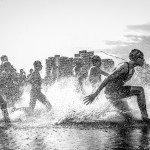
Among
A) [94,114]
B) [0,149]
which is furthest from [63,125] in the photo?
[0,149]

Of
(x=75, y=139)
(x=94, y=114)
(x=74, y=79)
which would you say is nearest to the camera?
(x=75, y=139)

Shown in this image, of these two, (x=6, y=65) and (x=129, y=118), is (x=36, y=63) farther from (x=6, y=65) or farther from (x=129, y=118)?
(x=129, y=118)

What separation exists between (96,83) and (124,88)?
2625 millimetres

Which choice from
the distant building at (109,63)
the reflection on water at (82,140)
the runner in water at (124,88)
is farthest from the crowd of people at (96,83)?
the distant building at (109,63)

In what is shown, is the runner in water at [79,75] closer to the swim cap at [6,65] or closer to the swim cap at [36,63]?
the swim cap at [36,63]

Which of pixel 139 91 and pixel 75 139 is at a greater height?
pixel 139 91

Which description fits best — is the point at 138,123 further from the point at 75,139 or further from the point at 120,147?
the point at 120,147

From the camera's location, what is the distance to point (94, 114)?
25.7 feet

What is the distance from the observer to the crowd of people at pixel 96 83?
22.1ft

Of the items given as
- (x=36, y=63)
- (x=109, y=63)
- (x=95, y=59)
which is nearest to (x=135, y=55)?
(x=95, y=59)

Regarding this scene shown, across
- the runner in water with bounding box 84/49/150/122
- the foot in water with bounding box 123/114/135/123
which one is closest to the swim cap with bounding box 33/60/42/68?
the runner in water with bounding box 84/49/150/122

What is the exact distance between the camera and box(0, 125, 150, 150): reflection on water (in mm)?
4426

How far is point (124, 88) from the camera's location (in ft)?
23.2

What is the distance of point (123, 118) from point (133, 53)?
1.51 metres
